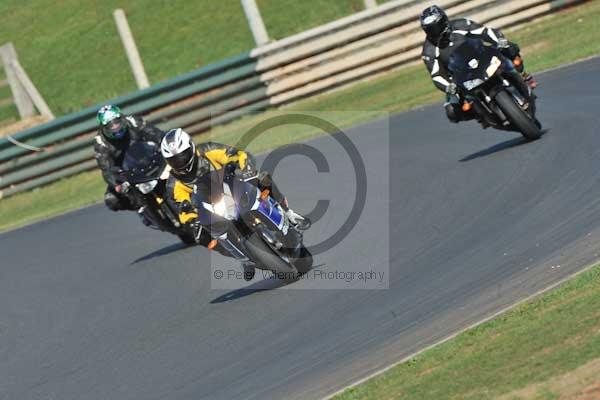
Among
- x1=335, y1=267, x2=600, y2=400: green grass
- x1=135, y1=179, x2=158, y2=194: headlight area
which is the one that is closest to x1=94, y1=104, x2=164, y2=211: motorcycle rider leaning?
x1=135, y1=179, x2=158, y2=194: headlight area

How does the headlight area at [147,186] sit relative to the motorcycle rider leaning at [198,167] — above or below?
below

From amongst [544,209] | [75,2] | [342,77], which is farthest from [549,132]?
[75,2]

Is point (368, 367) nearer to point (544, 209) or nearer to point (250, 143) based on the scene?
point (544, 209)

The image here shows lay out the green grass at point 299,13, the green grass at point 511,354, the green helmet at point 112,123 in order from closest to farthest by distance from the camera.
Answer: the green grass at point 511,354, the green helmet at point 112,123, the green grass at point 299,13

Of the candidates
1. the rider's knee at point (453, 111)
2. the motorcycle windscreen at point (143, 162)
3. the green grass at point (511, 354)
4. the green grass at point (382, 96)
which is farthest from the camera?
the green grass at point (382, 96)

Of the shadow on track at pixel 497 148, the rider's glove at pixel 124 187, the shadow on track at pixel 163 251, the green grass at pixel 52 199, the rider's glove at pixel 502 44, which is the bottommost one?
the green grass at pixel 52 199

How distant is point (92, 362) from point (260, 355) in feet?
6.44

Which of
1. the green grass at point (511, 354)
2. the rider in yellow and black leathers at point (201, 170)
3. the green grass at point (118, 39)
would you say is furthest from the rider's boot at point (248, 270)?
the green grass at point (118, 39)

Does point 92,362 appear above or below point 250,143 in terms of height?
above

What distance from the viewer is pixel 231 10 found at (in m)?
25.3

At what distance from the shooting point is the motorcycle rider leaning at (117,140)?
14336mm

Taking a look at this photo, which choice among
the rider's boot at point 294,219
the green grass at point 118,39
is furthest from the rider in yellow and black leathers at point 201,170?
the green grass at point 118,39

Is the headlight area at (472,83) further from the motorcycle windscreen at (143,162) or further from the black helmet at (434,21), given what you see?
the motorcycle windscreen at (143,162)

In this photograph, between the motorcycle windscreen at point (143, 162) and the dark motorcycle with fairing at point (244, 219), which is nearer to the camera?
the dark motorcycle with fairing at point (244, 219)
